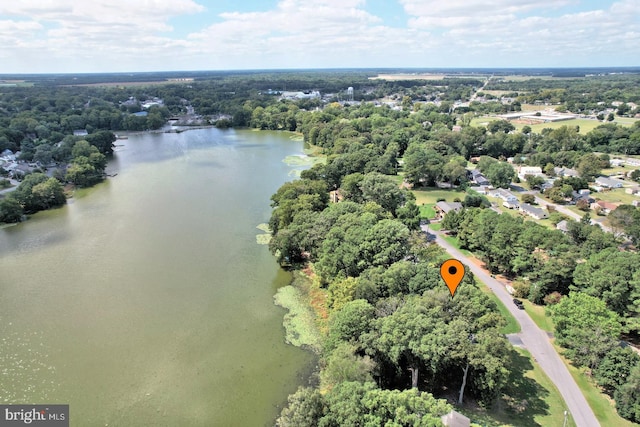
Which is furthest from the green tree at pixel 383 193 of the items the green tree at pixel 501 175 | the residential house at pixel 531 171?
the residential house at pixel 531 171

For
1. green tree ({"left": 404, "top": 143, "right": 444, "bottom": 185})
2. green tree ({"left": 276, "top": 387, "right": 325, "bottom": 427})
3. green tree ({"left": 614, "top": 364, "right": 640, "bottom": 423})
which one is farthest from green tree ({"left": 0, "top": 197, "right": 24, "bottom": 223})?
green tree ({"left": 614, "top": 364, "right": 640, "bottom": 423})

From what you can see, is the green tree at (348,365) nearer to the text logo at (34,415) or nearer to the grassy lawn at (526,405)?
the grassy lawn at (526,405)

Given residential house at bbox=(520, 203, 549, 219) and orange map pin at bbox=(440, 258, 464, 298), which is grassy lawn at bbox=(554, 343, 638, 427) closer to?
orange map pin at bbox=(440, 258, 464, 298)

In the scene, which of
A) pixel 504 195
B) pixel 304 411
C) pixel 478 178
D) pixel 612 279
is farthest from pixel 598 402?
pixel 478 178

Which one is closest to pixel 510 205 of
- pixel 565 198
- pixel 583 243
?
pixel 565 198

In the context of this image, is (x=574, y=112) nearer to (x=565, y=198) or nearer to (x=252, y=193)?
(x=565, y=198)
